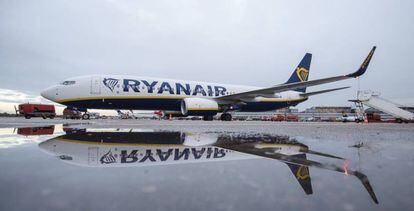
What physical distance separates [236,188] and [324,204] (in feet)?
1.44

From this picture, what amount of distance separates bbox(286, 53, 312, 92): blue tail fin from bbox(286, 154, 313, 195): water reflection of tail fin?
790 inches

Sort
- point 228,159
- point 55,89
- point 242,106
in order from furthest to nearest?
1. point 242,106
2. point 55,89
3. point 228,159

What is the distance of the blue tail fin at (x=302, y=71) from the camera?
2053cm

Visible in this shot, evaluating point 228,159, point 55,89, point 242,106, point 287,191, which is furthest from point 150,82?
point 287,191

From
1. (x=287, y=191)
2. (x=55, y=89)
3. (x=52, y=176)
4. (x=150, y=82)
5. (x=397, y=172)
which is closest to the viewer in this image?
(x=287, y=191)

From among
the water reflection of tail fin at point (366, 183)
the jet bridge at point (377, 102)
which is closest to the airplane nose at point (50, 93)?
the water reflection of tail fin at point (366, 183)

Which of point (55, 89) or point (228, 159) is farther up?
point (55, 89)

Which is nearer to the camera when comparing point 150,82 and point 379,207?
point 379,207

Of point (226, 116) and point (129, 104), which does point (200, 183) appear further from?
point (226, 116)

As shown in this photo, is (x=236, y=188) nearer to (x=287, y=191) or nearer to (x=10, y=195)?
(x=287, y=191)

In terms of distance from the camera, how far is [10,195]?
1.12 meters

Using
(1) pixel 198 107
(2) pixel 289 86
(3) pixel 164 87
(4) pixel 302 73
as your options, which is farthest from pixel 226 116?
(4) pixel 302 73

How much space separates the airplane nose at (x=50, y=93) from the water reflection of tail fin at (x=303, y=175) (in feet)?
45.3

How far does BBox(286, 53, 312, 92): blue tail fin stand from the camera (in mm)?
20531
